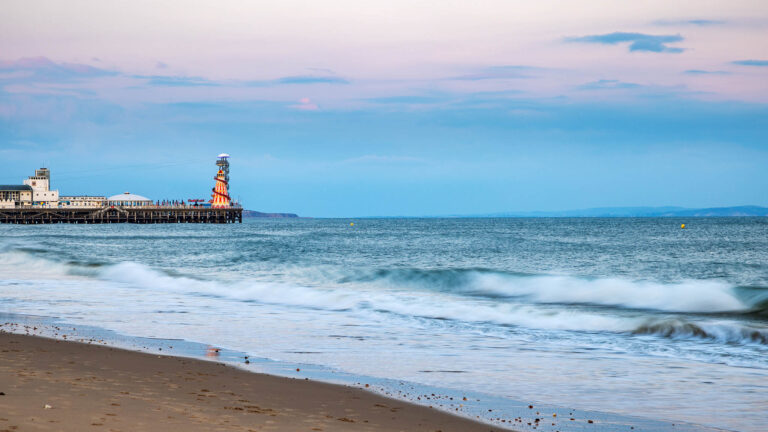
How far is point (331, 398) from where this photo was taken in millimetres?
7793

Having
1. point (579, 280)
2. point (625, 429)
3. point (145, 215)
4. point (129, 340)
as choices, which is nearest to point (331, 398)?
point (625, 429)

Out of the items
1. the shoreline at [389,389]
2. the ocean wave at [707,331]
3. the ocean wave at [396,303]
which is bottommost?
the ocean wave at [396,303]

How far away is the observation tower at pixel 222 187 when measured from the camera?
487 ft

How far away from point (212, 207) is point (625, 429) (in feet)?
461

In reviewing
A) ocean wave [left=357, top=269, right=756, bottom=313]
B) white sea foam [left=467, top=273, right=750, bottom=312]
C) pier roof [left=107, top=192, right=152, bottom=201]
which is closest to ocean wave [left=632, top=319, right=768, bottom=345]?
ocean wave [left=357, top=269, right=756, bottom=313]

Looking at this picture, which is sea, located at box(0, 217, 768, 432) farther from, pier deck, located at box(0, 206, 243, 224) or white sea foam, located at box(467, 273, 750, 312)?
pier deck, located at box(0, 206, 243, 224)

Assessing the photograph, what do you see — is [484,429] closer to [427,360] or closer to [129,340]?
[427,360]

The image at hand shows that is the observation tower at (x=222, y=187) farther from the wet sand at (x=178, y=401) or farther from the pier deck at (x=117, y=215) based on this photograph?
the wet sand at (x=178, y=401)

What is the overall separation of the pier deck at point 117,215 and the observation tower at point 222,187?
4.58 meters

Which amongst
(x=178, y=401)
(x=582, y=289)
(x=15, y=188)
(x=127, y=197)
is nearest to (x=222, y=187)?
(x=127, y=197)

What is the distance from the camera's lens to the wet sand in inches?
244

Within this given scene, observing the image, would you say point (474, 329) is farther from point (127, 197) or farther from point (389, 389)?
point (127, 197)

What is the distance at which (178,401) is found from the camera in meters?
7.21

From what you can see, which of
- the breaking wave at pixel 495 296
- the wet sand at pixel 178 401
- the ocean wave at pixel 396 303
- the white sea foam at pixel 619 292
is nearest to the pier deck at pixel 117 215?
A: the breaking wave at pixel 495 296
